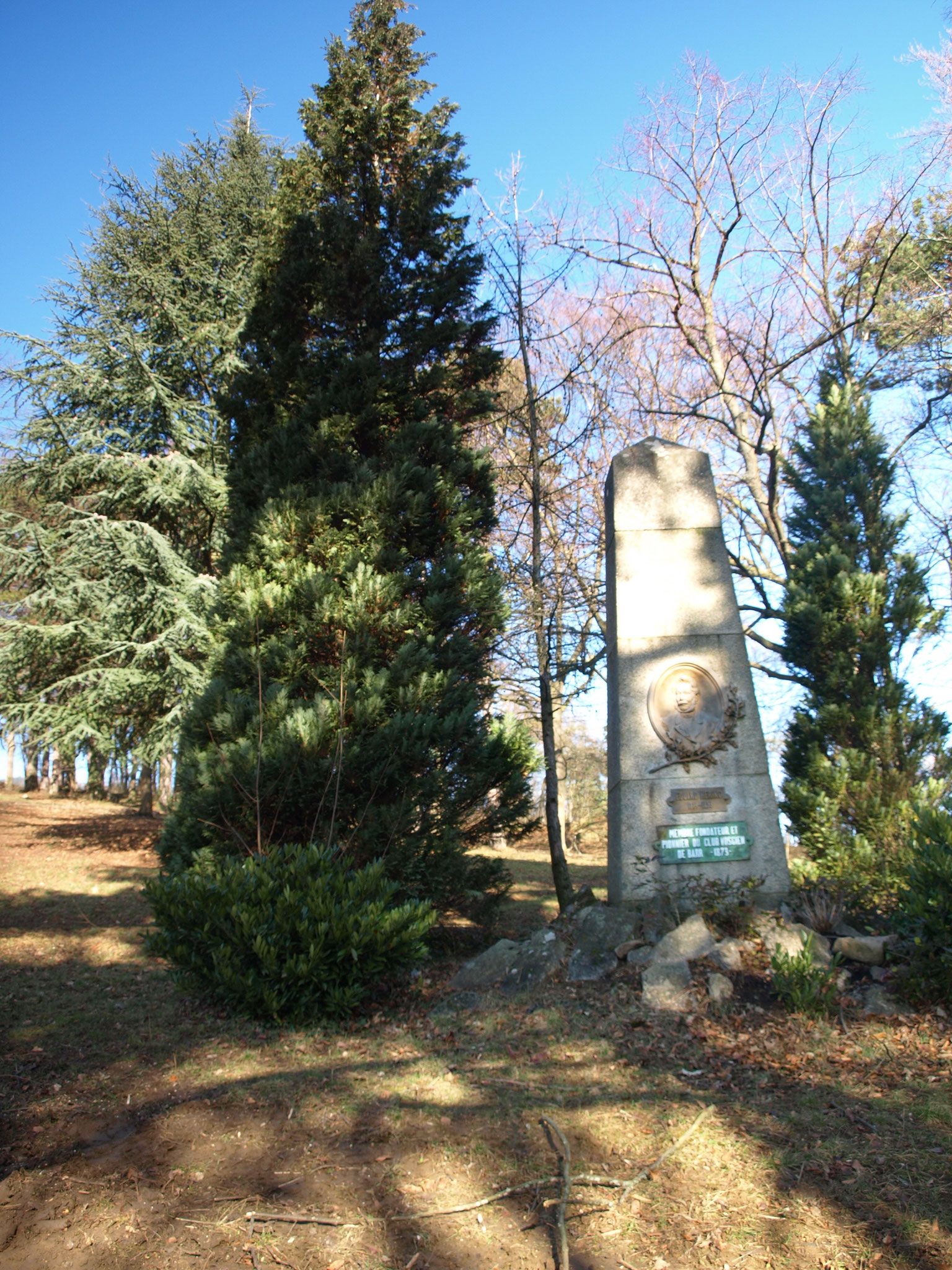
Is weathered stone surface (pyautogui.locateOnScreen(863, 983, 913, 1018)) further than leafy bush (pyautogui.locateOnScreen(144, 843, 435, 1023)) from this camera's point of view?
No

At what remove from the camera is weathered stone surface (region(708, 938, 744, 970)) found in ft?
17.7

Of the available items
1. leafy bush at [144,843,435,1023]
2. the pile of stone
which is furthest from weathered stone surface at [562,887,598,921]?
leafy bush at [144,843,435,1023]

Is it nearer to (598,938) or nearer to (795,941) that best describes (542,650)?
(598,938)

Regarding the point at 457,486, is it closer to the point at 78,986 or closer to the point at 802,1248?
the point at 78,986

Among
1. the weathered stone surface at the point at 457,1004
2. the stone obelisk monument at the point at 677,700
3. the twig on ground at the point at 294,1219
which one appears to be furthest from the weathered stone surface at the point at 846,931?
the twig on ground at the point at 294,1219

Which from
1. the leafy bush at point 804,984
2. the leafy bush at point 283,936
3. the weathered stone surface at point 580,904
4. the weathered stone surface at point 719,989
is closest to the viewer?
the leafy bush at point 804,984

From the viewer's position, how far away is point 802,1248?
2.77m

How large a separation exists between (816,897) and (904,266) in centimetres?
1068

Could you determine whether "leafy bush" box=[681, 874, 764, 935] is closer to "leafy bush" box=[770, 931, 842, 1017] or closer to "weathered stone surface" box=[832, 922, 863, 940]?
"weathered stone surface" box=[832, 922, 863, 940]

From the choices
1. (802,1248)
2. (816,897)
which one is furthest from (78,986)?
(816,897)

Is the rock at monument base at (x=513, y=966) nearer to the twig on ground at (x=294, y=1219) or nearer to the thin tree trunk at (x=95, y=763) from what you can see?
the twig on ground at (x=294, y=1219)

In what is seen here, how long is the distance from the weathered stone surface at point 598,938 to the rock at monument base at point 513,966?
0.15 meters

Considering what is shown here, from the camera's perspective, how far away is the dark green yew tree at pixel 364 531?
6418 mm

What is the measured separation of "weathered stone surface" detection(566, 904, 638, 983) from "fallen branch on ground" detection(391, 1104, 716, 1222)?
245cm
